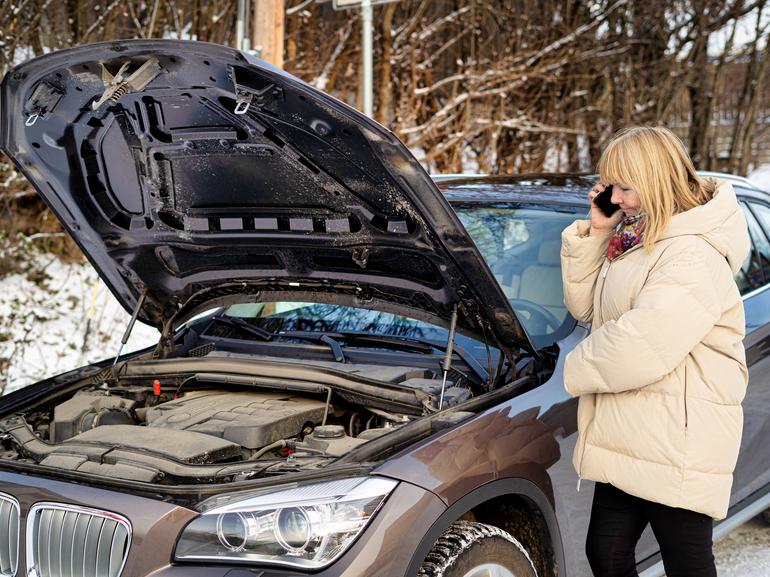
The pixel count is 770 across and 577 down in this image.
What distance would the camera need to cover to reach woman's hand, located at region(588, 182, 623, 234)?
9.41ft

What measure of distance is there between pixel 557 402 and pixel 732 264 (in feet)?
2.37

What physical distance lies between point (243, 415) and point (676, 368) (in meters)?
1.43

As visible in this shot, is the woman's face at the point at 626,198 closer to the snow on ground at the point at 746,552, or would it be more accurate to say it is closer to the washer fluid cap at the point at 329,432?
the washer fluid cap at the point at 329,432

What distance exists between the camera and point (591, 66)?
1549 centimetres

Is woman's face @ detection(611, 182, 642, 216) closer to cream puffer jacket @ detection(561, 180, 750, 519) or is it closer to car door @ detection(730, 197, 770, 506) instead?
cream puffer jacket @ detection(561, 180, 750, 519)

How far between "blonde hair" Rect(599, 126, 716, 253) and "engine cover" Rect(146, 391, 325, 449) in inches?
50.8

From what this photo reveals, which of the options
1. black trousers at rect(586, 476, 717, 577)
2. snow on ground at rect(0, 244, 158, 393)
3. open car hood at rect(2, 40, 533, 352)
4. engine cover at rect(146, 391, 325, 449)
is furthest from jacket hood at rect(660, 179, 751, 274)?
snow on ground at rect(0, 244, 158, 393)

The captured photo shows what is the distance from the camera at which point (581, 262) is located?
2.92 m

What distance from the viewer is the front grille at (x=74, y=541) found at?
2.36 m

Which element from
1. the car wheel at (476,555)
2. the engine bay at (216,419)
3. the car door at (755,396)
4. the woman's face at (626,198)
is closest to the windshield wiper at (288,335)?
the engine bay at (216,419)

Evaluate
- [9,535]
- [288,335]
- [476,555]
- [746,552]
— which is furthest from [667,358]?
[746,552]

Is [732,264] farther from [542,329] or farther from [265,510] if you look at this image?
[265,510]

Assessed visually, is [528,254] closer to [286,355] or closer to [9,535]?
[286,355]

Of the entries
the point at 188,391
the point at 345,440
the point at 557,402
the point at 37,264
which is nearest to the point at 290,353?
the point at 188,391
